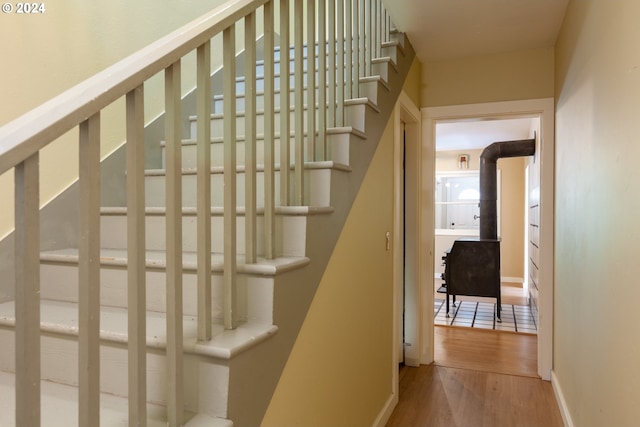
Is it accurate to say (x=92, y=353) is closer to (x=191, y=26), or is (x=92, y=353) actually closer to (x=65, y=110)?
(x=65, y=110)

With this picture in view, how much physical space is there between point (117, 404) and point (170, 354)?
1.11 ft

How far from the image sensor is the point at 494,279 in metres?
5.23

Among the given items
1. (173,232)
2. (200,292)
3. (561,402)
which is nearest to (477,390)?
(561,402)

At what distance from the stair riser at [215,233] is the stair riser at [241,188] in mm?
174

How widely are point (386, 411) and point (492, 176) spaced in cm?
421

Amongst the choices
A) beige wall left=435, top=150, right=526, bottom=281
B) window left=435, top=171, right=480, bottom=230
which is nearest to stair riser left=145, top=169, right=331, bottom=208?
beige wall left=435, top=150, right=526, bottom=281

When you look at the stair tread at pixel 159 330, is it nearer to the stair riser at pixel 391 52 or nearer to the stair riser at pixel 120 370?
the stair riser at pixel 120 370

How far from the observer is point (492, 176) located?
19.2ft

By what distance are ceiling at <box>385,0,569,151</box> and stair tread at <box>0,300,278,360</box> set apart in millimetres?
2049

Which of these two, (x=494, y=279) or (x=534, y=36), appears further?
(x=494, y=279)

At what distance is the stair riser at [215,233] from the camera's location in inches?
55.7

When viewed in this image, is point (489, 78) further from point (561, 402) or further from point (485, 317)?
point (485, 317)

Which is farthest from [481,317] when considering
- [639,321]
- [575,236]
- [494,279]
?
[639,321]

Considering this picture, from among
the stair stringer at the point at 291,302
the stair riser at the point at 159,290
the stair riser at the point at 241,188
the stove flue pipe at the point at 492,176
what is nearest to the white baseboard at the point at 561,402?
the stair stringer at the point at 291,302
